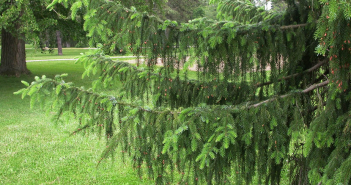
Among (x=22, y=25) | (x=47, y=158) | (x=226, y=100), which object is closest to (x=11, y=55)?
(x=22, y=25)

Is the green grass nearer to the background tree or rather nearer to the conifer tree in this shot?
the conifer tree

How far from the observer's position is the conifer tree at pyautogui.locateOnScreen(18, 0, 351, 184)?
2570 millimetres

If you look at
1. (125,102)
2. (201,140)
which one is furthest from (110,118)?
(201,140)

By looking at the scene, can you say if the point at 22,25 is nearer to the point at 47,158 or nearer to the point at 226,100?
the point at 47,158

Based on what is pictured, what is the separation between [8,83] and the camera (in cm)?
1507

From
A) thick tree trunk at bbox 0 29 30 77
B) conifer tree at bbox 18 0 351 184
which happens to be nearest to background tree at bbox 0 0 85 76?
thick tree trunk at bbox 0 29 30 77

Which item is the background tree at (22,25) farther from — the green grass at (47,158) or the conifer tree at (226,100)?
the conifer tree at (226,100)

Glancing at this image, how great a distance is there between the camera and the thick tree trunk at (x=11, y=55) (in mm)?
16219

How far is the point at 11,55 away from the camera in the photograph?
16.3 metres

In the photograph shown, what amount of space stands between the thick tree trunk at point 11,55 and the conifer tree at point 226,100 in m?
15.1

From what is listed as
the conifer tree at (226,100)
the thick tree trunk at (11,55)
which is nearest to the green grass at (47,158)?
the conifer tree at (226,100)

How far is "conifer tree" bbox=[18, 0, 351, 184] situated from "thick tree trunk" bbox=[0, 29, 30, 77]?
1514 centimetres

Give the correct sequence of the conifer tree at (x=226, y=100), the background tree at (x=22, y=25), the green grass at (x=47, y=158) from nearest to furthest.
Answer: the conifer tree at (x=226, y=100) < the green grass at (x=47, y=158) < the background tree at (x=22, y=25)

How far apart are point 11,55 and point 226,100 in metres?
15.8
